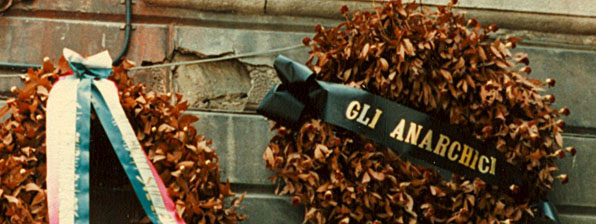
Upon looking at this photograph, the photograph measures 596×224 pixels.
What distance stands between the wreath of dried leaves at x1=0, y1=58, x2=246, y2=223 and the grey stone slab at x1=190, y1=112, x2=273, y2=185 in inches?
18.7

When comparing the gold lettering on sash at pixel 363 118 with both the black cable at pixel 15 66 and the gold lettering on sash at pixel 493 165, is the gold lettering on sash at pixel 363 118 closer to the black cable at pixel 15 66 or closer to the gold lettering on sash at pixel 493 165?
the gold lettering on sash at pixel 493 165

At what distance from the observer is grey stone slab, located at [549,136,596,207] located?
16.8ft

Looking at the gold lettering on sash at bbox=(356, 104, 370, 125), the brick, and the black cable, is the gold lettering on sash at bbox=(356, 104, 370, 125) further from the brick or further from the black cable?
the black cable

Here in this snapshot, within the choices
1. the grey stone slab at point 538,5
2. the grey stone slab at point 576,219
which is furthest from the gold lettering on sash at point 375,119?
the grey stone slab at point 576,219

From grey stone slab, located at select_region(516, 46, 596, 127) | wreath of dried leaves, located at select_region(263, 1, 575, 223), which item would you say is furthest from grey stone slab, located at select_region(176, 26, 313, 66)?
grey stone slab, located at select_region(516, 46, 596, 127)

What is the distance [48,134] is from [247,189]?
124 cm

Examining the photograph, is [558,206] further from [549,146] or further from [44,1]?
[44,1]

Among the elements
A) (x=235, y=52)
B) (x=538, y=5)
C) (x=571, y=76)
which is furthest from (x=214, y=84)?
(x=571, y=76)

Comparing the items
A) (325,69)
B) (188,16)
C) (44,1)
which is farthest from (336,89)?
(44,1)

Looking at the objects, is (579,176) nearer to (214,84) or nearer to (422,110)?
(422,110)

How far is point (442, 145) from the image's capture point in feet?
15.2

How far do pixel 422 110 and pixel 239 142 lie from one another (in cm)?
109

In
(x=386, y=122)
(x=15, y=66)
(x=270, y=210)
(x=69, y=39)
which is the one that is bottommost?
(x=270, y=210)

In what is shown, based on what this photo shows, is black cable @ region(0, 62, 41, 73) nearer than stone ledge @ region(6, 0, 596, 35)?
Yes
